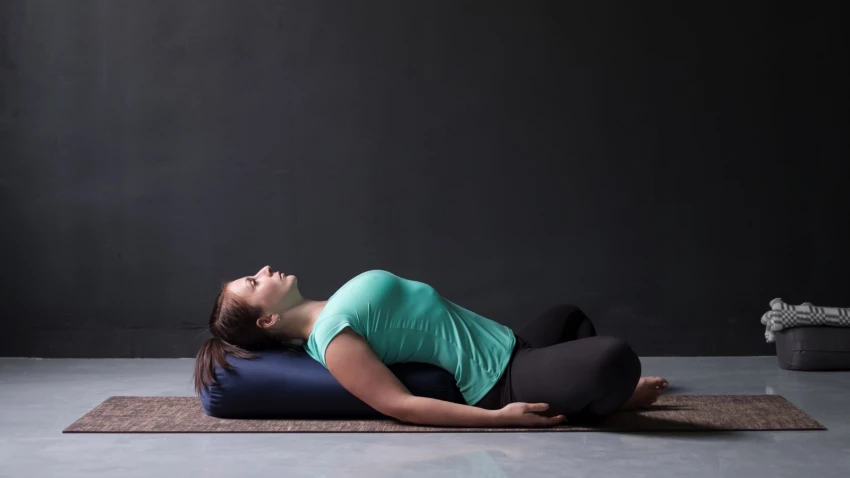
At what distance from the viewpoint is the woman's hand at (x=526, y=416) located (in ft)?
9.46

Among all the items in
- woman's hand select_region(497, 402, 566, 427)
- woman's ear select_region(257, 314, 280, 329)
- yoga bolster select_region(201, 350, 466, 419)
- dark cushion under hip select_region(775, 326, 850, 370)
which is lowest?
dark cushion under hip select_region(775, 326, 850, 370)

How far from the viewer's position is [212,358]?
307cm

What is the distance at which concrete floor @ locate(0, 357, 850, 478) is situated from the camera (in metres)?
2.44

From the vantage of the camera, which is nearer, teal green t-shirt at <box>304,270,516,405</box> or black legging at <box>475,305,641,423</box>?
black legging at <box>475,305,641,423</box>

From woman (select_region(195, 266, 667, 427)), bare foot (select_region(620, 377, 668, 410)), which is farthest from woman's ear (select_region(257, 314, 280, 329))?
bare foot (select_region(620, 377, 668, 410))

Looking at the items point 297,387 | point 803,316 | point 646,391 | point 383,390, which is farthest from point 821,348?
point 297,387

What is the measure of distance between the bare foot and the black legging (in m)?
0.25

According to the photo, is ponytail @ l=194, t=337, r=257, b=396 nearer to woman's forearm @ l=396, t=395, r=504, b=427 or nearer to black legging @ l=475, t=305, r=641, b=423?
woman's forearm @ l=396, t=395, r=504, b=427

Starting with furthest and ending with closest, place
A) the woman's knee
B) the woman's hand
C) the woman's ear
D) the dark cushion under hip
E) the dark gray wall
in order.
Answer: the dark gray wall < the dark cushion under hip < the woman's ear < the woman's hand < the woman's knee

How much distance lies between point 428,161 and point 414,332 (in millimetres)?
1804

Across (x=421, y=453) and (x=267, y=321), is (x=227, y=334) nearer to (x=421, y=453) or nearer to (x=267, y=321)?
(x=267, y=321)

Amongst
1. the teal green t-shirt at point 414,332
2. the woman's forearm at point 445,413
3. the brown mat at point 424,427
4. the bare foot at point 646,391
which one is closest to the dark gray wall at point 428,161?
the brown mat at point 424,427

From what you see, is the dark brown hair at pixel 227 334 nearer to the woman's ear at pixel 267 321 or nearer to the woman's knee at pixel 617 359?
the woman's ear at pixel 267 321

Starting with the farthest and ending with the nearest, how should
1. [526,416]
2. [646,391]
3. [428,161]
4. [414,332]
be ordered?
[428,161] → [646,391] → [414,332] → [526,416]
